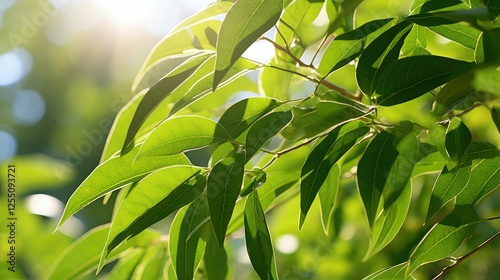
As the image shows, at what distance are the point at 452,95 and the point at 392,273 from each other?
10.2 inches

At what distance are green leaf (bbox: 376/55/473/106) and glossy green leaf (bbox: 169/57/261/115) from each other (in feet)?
0.48

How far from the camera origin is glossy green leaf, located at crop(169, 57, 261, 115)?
582 mm

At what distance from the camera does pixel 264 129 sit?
57 cm

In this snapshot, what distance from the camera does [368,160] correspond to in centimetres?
63

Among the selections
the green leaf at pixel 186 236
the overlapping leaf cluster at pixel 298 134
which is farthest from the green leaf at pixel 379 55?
the green leaf at pixel 186 236

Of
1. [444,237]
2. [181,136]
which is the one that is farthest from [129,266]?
[444,237]

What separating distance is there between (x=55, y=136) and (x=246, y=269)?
2.57 meters

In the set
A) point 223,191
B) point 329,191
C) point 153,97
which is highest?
point 153,97

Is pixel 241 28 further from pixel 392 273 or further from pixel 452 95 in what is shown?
pixel 392 273

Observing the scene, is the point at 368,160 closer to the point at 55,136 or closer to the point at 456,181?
the point at 456,181

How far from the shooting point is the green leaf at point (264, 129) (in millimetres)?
559

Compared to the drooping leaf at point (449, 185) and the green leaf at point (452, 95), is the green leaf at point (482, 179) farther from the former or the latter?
the green leaf at point (452, 95)

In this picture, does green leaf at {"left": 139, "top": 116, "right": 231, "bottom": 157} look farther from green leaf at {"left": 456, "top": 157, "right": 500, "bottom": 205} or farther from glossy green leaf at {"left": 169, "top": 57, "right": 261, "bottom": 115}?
green leaf at {"left": 456, "top": 157, "right": 500, "bottom": 205}

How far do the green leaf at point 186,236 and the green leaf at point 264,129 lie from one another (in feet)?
0.42
